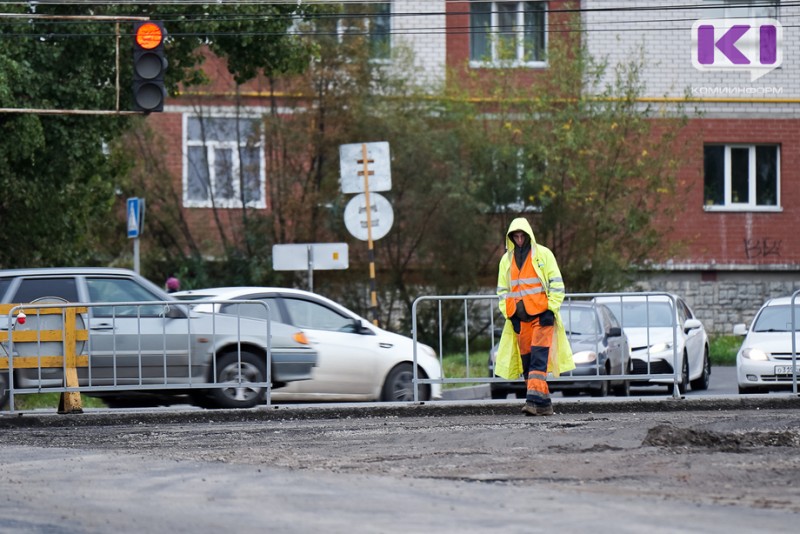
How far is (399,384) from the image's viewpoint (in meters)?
17.1

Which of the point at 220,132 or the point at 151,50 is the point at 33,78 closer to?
the point at 151,50

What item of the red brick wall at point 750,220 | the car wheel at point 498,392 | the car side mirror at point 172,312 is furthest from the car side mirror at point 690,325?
the red brick wall at point 750,220

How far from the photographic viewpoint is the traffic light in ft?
55.7

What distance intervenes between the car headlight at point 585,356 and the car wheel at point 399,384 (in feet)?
7.15

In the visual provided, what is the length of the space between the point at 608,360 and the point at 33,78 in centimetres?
1030

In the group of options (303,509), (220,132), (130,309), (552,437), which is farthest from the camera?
(220,132)

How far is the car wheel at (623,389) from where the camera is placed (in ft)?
55.4

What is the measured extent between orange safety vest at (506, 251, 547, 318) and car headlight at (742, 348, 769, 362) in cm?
518

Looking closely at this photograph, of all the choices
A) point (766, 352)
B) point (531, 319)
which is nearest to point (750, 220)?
point (766, 352)

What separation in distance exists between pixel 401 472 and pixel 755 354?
32.1 ft

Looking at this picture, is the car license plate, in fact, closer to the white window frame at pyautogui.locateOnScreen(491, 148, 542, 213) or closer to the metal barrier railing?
the metal barrier railing

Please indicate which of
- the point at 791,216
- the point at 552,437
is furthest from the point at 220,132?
the point at 552,437

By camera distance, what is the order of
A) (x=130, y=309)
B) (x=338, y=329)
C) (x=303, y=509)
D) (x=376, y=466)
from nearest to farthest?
(x=303, y=509) < (x=376, y=466) < (x=130, y=309) < (x=338, y=329)

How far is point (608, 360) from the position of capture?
15.5m
